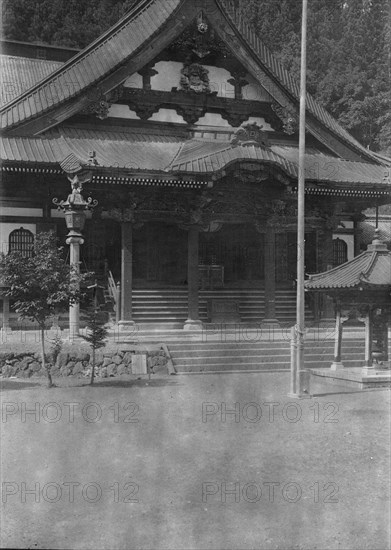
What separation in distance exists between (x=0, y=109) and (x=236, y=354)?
435 inches

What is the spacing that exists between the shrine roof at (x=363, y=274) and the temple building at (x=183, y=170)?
4.91 metres

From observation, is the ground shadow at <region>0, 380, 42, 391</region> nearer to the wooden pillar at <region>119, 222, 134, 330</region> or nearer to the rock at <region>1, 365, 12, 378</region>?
the rock at <region>1, 365, 12, 378</region>

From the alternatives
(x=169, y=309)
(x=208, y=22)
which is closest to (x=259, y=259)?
(x=169, y=309)

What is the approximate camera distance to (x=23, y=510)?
6262 millimetres

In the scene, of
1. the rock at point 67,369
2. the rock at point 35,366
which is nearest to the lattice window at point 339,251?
the rock at point 67,369

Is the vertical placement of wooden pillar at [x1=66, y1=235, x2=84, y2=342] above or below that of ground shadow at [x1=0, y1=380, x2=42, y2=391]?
above

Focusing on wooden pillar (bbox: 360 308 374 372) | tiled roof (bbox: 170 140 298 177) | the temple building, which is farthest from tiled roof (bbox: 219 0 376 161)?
wooden pillar (bbox: 360 308 374 372)

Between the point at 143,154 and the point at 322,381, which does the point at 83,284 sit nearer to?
the point at 322,381

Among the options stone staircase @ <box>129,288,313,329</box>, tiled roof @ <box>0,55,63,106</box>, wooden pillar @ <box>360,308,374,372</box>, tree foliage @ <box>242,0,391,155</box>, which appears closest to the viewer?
wooden pillar @ <box>360,308,374,372</box>

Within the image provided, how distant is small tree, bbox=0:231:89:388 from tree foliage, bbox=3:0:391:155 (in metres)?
29.3

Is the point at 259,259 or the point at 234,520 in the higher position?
the point at 259,259

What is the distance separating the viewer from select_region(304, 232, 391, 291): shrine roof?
13.9 meters

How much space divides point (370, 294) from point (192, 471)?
8.13 meters

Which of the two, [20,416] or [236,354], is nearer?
[20,416]
